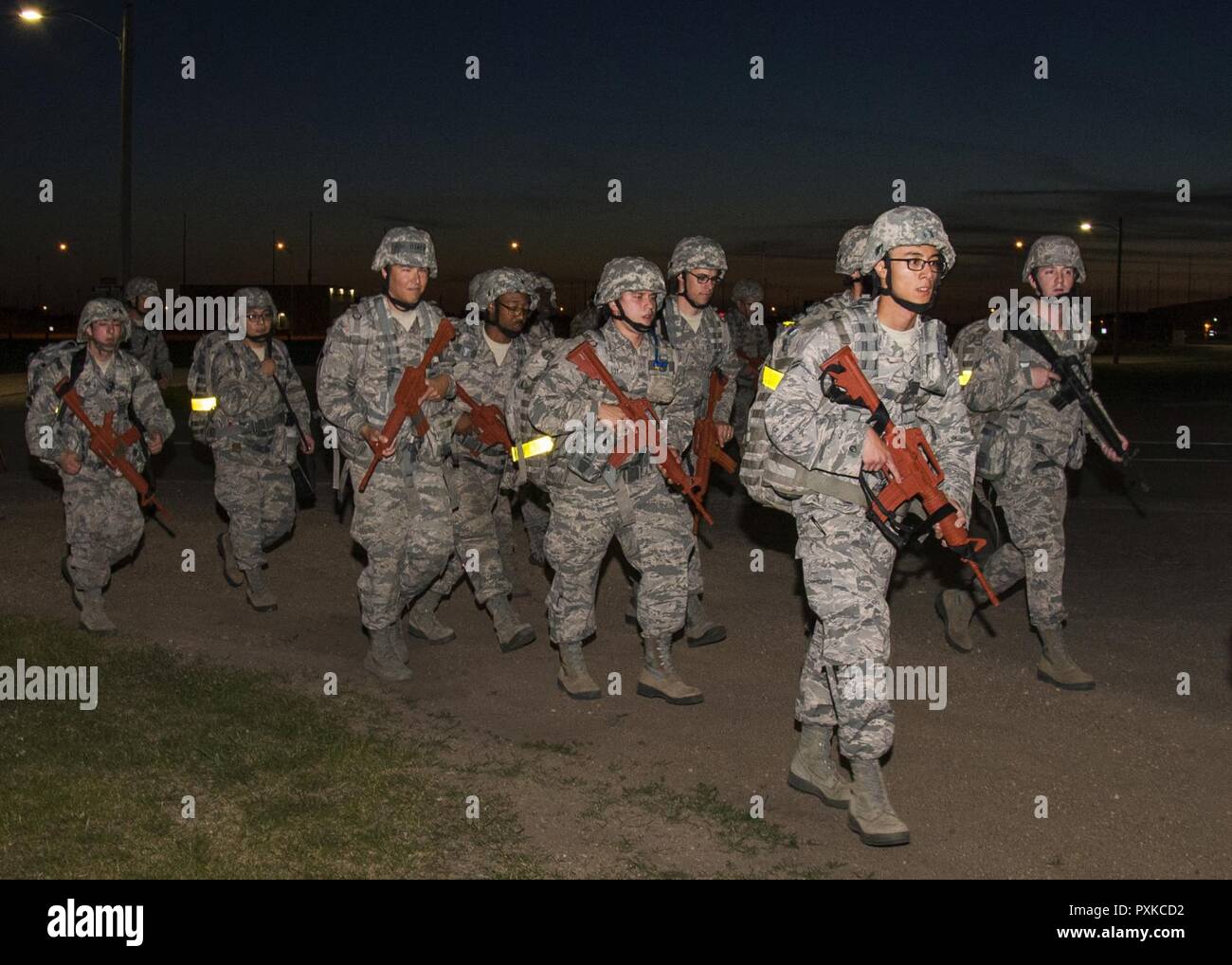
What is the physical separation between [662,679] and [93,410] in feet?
12.8

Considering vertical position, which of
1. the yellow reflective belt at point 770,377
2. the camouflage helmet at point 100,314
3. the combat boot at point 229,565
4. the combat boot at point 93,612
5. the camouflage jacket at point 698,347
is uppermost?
the camouflage helmet at point 100,314

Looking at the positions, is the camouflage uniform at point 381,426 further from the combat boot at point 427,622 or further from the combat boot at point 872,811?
the combat boot at point 872,811

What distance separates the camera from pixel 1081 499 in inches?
529

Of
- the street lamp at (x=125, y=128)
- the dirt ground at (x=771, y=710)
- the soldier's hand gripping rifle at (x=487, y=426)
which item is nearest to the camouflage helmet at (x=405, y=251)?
the soldier's hand gripping rifle at (x=487, y=426)

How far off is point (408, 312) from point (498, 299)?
1151mm

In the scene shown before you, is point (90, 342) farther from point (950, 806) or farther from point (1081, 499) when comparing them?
point (1081, 499)

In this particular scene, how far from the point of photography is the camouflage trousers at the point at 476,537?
819 centimetres

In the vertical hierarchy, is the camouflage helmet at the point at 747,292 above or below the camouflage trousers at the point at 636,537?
above

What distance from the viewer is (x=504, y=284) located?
8.49m

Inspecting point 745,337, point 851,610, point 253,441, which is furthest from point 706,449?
point 745,337

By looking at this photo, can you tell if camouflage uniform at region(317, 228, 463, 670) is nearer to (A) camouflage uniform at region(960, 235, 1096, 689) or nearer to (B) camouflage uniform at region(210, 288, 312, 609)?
(B) camouflage uniform at region(210, 288, 312, 609)

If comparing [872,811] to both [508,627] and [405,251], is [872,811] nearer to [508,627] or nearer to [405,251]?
[508,627]

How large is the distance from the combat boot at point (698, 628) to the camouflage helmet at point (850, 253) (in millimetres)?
2113
